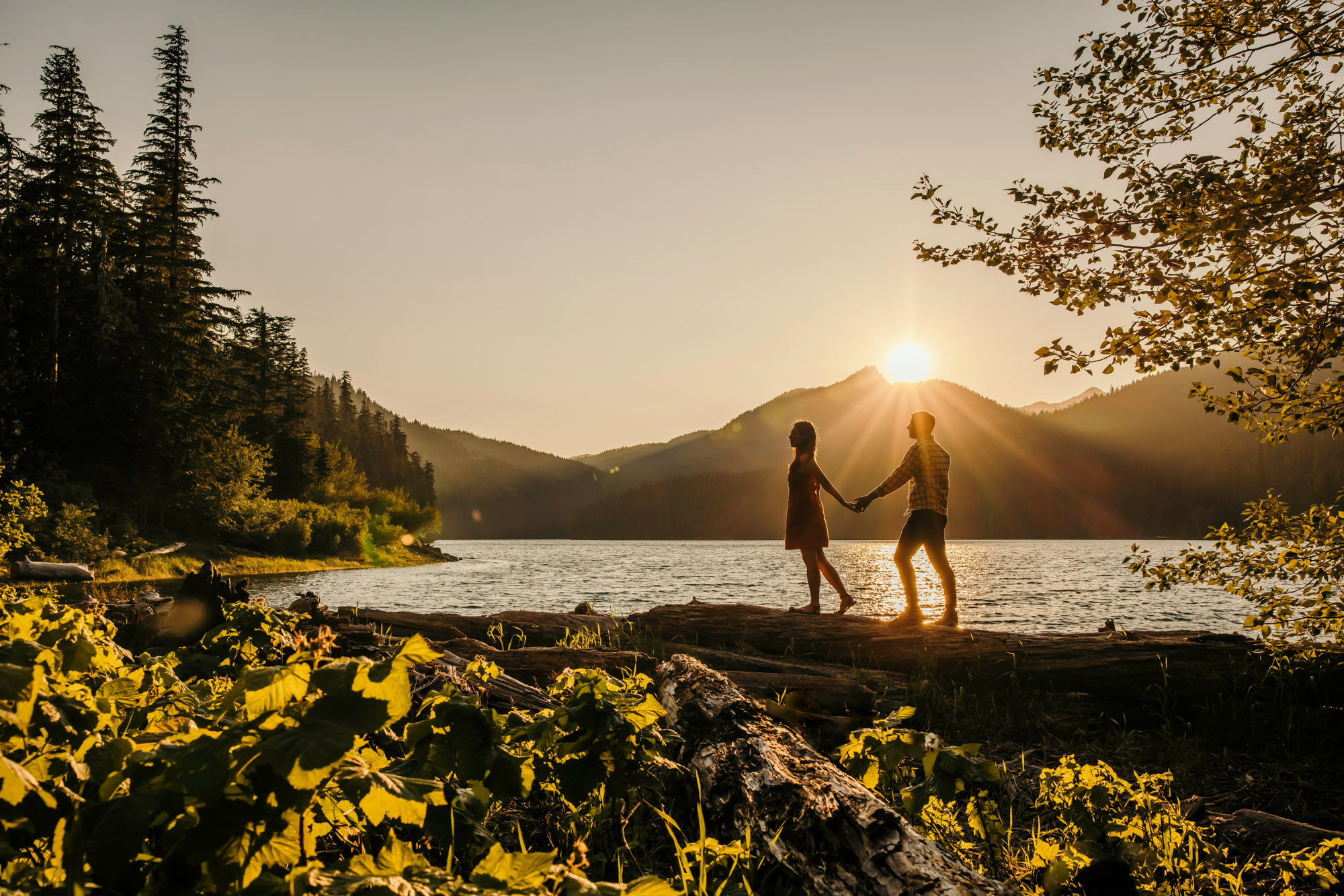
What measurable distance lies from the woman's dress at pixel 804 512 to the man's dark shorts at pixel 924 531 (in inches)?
56.7

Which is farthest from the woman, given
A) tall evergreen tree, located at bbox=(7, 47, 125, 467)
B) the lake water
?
tall evergreen tree, located at bbox=(7, 47, 125, 467)

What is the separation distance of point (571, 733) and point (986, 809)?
200 centimetres

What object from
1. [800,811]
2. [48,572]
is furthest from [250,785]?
[48,572]

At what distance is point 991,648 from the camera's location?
20.4ft

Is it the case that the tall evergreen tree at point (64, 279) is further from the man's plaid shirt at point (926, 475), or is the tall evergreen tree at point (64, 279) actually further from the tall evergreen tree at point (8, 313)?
the man's plaid shirt at point (926, 475)

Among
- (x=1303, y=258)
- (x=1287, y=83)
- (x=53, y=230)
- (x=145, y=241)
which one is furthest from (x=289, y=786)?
(x=145, y=241)

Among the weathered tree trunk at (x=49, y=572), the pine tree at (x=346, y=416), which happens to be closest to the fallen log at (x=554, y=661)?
the weathered tree trunk at (x=49, y=572)

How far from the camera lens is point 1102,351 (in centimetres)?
394

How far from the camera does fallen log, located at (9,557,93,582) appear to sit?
2278 cm

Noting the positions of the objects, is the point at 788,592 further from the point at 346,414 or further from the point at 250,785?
the point at 346,414

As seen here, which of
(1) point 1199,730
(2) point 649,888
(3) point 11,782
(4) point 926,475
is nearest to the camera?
(2) point 649,888

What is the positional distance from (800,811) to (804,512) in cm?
692

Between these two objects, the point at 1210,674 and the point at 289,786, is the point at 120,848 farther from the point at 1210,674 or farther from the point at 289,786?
the point at 1210,674

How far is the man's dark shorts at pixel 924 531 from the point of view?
25.9ft
